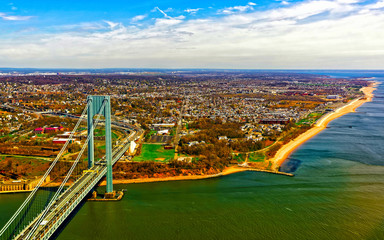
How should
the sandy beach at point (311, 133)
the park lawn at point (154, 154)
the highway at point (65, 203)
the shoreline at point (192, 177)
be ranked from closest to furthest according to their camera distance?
the highway at point (65, 203) < the shoreline at point (192, 177) < the park lawn at point (154, 154) < the sandy beach at point (311, 133)

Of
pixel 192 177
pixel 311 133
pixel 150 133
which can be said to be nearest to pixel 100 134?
pixel 150 133

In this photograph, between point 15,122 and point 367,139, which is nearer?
point 367,139

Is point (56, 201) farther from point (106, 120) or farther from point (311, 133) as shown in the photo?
point (311, 133)

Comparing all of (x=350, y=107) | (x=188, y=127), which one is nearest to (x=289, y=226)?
(x=188, y=127)

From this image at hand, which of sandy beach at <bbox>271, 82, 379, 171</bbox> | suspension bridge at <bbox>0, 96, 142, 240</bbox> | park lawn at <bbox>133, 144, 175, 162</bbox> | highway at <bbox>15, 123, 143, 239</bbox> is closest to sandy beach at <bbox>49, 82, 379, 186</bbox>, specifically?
sandy beach at <bbox>271, 82, 379, 171</bbox>

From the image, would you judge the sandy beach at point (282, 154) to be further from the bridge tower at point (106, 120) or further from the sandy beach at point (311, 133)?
the bridge tower at point (106, 120)

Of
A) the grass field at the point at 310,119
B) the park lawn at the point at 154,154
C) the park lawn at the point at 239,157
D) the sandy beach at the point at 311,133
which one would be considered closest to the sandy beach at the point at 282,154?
the sandy beach at the point at 311,133

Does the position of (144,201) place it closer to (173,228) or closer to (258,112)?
(173,228)
